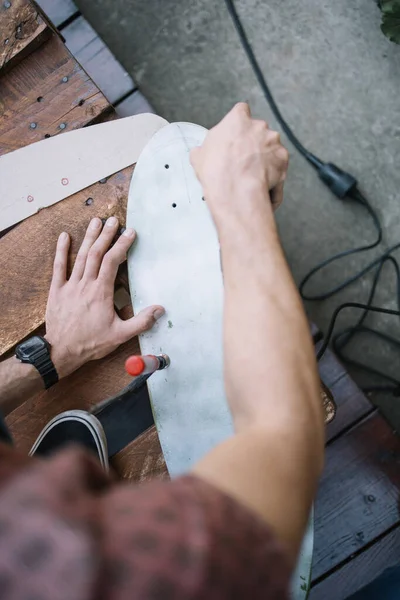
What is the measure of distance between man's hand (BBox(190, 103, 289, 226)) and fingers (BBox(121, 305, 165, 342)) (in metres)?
0.28

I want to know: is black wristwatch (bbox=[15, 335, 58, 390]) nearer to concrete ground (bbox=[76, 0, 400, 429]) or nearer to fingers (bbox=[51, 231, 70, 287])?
fingers (bbox=[51, 231, 70, 287])

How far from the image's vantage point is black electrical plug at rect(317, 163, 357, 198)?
125 centimetres

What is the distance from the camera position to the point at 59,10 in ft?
3.47

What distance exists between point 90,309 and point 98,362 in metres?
0.09

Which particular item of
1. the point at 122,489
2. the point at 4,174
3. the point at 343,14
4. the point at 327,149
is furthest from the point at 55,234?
the point at 343,14

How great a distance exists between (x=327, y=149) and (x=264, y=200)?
2.64ft

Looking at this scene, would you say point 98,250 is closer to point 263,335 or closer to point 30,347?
point 30,347

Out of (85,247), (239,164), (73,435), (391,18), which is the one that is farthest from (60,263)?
(391,18)

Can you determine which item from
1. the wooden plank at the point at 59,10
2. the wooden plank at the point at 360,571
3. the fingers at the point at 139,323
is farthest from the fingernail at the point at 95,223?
the wooden plank at the point at 360,571

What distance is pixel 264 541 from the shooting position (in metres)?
0.34

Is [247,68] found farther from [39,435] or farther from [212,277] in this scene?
[39,435]

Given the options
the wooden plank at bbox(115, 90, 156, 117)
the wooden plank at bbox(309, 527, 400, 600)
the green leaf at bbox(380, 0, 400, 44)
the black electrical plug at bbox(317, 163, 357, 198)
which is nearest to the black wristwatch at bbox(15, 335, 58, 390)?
the wooden plank at bbox(115, 90, 156, 117)

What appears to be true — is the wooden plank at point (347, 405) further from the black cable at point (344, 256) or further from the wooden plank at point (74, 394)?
the wooden plank at point (74, 394)

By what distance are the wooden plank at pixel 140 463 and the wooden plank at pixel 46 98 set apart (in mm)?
549
